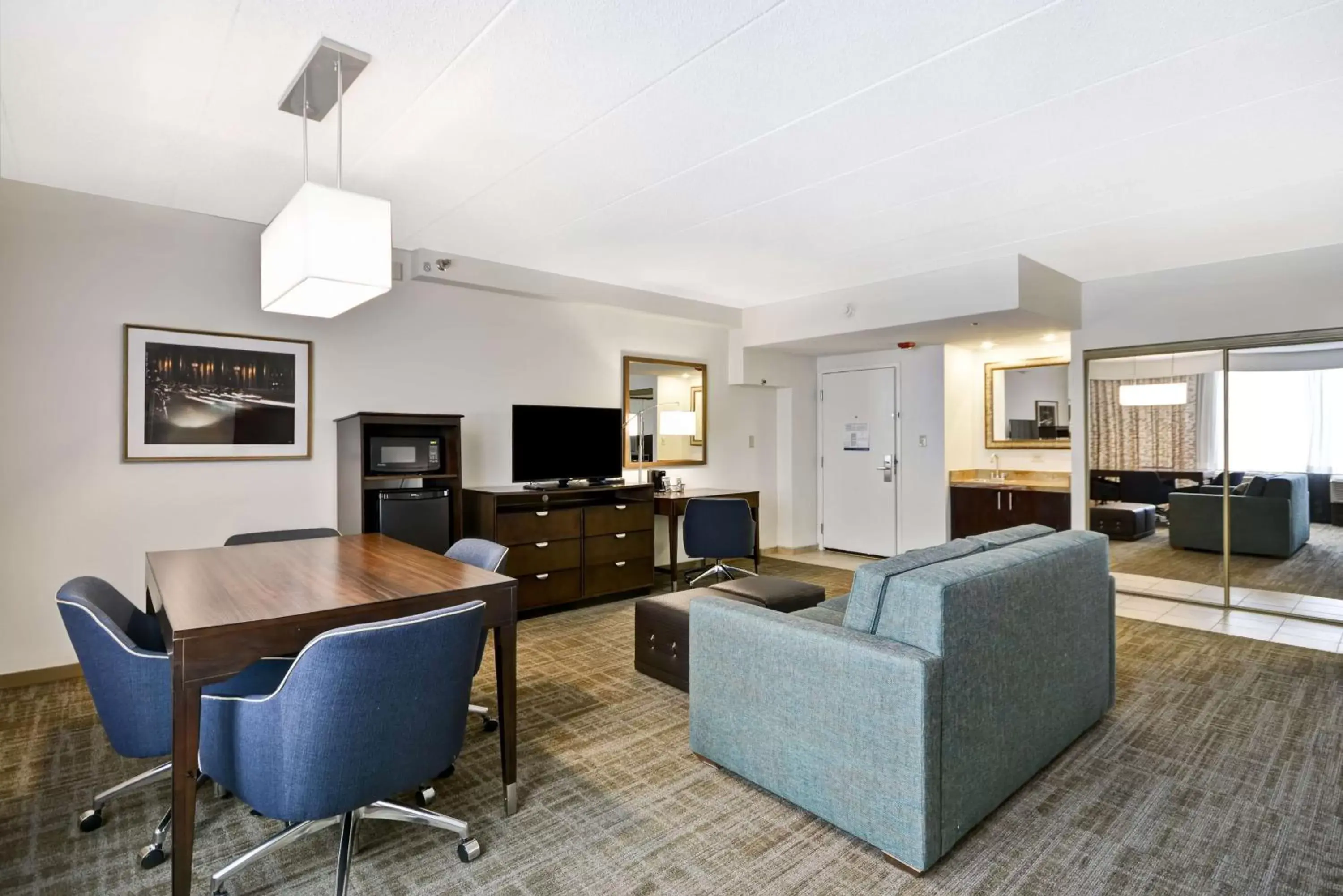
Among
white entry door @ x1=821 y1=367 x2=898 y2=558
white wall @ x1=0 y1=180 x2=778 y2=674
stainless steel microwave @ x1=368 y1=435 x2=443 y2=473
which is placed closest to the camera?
white wall @ x1=0 y1=180 x2=778 y2=674

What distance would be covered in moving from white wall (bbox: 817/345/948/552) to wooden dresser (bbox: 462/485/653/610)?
285cm

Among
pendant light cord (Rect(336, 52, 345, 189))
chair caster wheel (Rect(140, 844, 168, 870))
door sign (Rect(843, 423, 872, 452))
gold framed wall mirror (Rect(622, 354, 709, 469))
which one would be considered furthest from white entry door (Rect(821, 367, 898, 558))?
chair caster wheel (Rect(140, 844, 168, 870))

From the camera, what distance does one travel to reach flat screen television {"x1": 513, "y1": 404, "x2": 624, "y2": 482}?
5.12 m

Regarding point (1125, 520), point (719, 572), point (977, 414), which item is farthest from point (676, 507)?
point (1125, 520)

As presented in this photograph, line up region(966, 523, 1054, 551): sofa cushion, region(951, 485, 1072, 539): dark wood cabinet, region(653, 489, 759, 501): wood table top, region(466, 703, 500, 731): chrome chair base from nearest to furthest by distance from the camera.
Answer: region(966, 523, 1054, 551): sofa cushion
region(466, 703, 500, 731): chrome chair base
region(653, 489, 759, 501): wood table top
region(951, 485, 1072, 539): dark wood cabinet

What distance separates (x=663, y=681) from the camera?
138 inches

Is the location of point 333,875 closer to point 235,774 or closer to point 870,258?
point 235,774

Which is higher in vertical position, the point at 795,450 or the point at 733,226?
the point at 733,226

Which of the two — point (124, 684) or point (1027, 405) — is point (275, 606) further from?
point (1027, 405)

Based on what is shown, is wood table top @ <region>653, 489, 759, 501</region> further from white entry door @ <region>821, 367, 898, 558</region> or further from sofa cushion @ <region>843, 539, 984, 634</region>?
sofa cushion @ <region>843, 539, 984, 634</region>

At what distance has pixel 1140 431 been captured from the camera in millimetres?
5398

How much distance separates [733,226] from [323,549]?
2.84 m

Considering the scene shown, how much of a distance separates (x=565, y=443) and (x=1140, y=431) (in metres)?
4.46

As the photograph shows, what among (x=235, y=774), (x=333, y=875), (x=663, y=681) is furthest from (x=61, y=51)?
(x=663, y=681)
